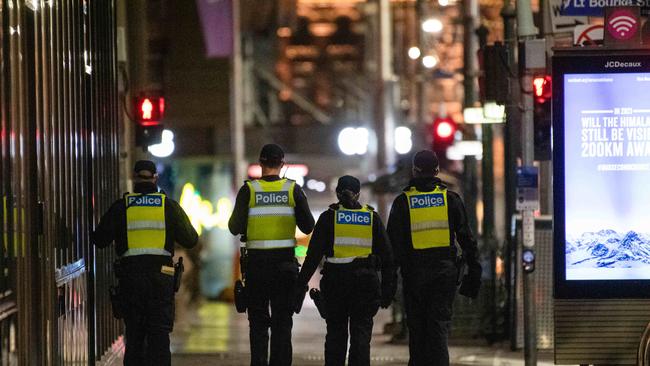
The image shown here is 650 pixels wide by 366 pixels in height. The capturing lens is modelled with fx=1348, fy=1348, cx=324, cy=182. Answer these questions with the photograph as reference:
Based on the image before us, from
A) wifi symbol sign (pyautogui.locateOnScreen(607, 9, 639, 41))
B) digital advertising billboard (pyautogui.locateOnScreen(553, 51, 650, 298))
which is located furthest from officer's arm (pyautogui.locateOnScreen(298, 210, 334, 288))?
wifi symbol sign (pyautogui.locateOnScreen(607, 9, 639, 41))

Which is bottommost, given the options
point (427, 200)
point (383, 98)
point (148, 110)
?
point (427, 200)

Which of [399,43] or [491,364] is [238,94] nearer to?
[399,43]

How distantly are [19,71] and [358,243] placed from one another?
3426 mm

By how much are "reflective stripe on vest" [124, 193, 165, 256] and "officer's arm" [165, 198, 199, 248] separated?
0.08 m

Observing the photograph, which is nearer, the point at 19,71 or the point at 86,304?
the point at 19,71

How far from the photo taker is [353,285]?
467 inches

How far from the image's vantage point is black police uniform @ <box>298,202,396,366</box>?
1187 cm

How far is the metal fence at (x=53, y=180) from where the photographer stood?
32.1 feet

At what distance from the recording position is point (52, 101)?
11391 mm

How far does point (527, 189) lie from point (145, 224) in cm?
420

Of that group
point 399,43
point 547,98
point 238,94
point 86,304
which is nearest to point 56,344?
point 86,304

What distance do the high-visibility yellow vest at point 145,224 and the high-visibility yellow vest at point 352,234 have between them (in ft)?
4.97

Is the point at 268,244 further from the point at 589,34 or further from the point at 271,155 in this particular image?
the point at 589,34

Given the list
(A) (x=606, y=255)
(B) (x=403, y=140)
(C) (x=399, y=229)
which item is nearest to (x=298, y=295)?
(C) (x=399, y=229)
